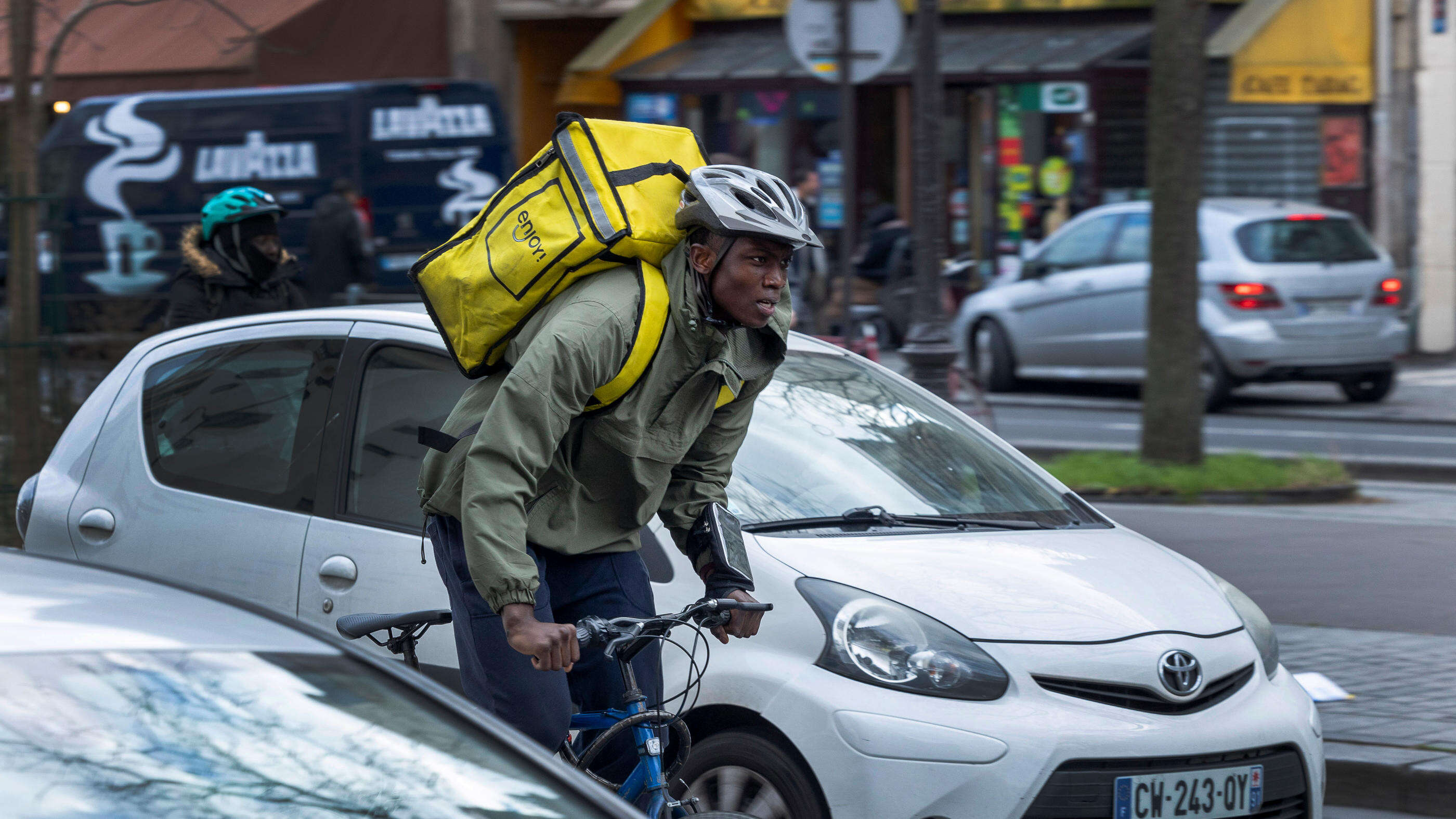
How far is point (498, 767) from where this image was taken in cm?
218

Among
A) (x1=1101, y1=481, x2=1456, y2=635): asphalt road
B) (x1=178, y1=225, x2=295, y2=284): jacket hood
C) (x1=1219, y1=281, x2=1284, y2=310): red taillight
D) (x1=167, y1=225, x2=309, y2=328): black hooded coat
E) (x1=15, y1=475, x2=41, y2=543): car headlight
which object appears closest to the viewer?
(x1=15, y1=475, x2=41, y2=543): car headlight

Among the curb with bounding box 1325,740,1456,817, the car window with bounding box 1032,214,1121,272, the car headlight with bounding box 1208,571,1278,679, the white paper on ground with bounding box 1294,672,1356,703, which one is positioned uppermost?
the car window with bounding box 1032,214,1121,272

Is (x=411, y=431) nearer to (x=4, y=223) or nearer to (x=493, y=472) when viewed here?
(x=493, y=472)

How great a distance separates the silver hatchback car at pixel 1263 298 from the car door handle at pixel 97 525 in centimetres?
952

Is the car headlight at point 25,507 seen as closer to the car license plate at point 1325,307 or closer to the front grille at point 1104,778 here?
the front grille at point 1104,778

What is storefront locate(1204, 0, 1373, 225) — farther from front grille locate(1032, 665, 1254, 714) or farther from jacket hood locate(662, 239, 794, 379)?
jacket hood locate(662, 239, 794, 379)

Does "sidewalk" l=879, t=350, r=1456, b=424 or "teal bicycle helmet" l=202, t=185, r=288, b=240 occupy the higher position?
"teal bicycle helmet" l=202, t=185, r=288, b=240

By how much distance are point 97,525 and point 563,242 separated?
7.49 feet

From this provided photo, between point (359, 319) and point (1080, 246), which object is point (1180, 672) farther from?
point (1080, 246)

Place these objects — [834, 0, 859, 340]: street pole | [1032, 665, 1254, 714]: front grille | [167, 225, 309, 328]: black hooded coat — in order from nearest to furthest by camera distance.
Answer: [1032, 665, 1254, 714]: front grille, [167, 225, 309, 328]: black hooded coat, [834, 0, 859, 340]: street pole

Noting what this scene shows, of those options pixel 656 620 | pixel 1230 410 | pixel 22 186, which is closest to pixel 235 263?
pixel 22 186

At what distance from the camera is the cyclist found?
291cm

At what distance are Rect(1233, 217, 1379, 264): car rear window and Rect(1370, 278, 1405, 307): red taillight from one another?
0.71ft

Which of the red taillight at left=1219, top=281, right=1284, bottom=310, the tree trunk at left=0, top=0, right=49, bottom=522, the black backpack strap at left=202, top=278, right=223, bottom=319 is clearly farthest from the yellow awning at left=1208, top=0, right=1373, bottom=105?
the tree trunk at left=0, top=0, right=49, bottom=522
